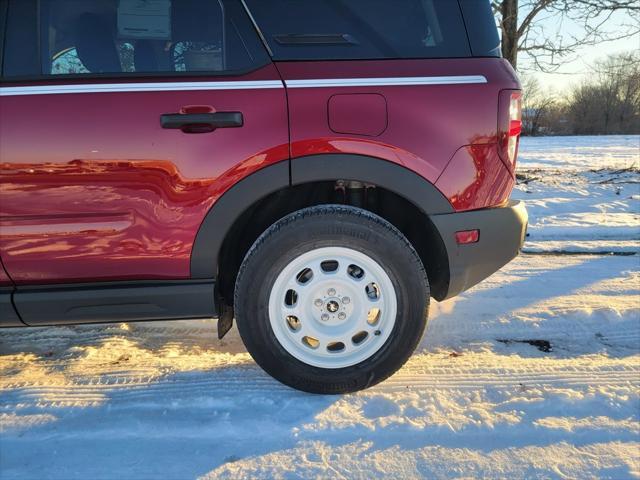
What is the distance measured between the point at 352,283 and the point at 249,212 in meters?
0.64

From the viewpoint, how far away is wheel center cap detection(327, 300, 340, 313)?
92.3 inches

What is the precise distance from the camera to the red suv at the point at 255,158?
2.14 meters

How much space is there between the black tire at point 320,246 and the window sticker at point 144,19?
1114 millimetres

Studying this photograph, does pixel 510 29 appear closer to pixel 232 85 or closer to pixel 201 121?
pixel 232 85

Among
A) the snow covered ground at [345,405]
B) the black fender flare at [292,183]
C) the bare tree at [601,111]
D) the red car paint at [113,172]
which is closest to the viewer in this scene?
the snow covered ground at [345,405]

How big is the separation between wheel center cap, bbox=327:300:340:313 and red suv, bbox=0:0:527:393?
1 cm

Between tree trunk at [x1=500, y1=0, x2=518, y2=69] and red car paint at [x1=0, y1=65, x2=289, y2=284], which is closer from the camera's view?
red car paint at [x1=0, y1=65, x2=289, y2=284]

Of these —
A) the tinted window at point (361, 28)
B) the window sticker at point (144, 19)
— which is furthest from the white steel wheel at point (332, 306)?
the window sticker at point (144, 19)

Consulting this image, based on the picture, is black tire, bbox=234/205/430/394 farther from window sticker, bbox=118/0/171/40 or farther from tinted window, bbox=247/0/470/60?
window sticker, bbox=118/0/171/40

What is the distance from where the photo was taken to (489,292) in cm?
371

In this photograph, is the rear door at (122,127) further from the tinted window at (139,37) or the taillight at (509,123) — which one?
the taillight at (509,123)

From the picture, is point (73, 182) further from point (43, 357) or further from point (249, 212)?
point (43, 357)

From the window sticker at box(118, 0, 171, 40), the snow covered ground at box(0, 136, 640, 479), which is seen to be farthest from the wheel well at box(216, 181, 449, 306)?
the window sticker at box(118, 0, 171, 40)

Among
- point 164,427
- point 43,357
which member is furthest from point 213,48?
point 43,357
